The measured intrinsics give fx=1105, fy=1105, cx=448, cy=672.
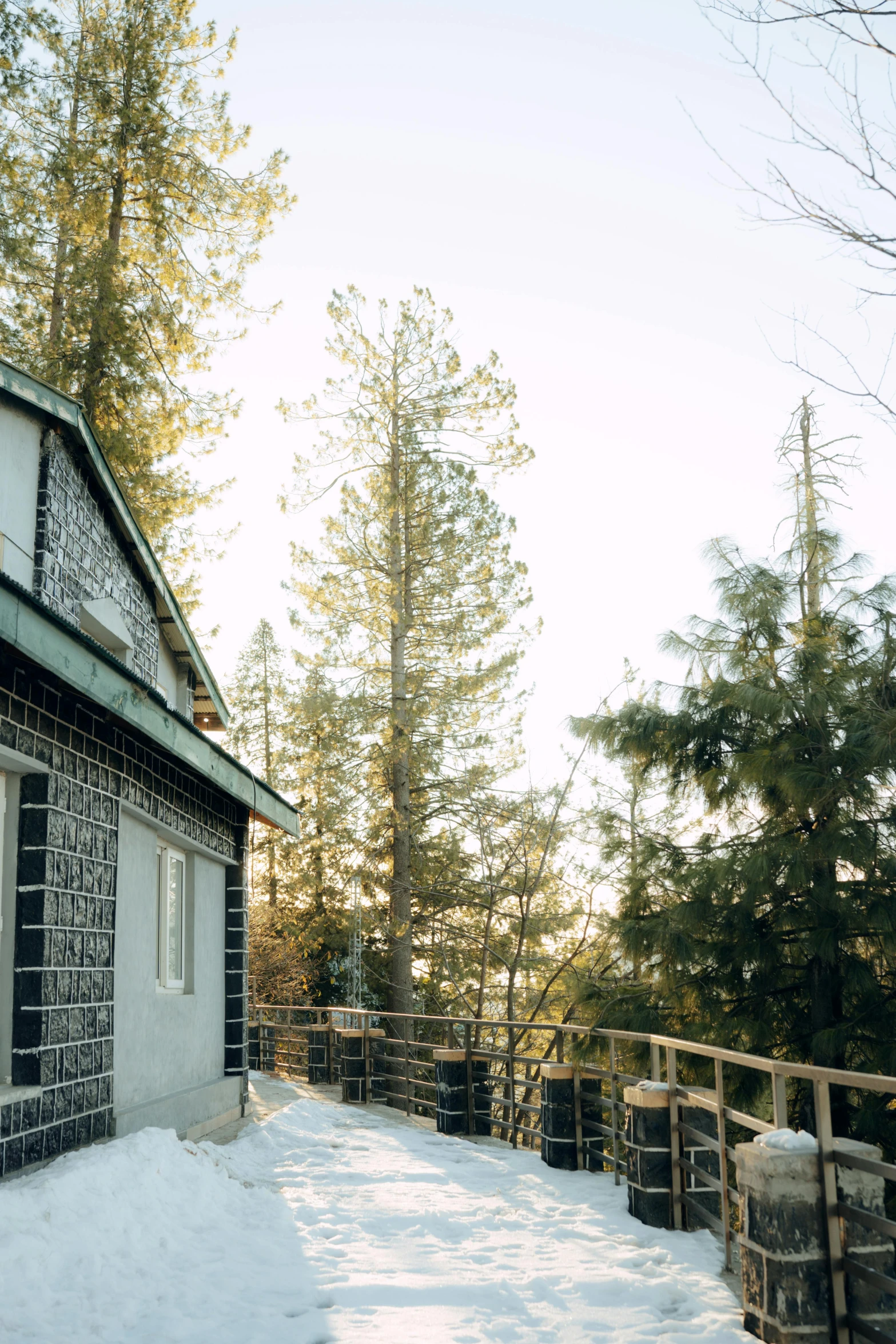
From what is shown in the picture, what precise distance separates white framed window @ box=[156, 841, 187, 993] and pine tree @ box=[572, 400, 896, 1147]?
391 cm

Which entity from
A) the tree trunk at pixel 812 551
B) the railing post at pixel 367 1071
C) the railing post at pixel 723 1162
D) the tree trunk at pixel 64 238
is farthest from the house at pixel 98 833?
the tree trunk at pixel 64 238

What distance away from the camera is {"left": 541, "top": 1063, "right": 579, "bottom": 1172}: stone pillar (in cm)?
832

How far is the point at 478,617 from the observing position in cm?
2306

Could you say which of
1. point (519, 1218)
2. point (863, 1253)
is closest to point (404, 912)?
point (519, 1218)

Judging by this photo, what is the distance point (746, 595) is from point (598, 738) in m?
2.00

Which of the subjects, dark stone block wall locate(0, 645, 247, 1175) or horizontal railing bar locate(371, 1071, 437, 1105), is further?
horizontal railing bar locate(371, 1071, 437, 1105)

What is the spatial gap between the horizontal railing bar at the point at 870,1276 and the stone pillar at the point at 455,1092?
21.1 feet

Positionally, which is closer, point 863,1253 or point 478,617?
point 863,1253

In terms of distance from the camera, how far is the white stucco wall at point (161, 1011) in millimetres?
8109

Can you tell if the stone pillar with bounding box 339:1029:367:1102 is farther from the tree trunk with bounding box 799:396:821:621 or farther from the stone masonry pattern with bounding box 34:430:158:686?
the tree trunk with bounding box 799:396:821:621

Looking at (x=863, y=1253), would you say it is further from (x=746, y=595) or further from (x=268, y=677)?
(x=268, y=677)

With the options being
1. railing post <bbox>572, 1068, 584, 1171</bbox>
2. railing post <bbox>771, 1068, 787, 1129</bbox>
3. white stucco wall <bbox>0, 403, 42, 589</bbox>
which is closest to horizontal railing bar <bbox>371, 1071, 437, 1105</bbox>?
Result: railing post <bbox>572, 1068, 584, 1171</bbox>

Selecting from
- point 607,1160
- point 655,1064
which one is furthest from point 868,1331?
point 607,1160

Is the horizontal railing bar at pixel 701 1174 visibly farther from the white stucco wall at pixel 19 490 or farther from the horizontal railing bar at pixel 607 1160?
the white stucco wall at pixel 19 490
